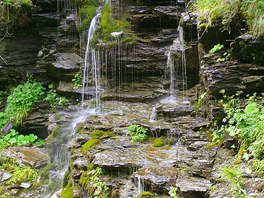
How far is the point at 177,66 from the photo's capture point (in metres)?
9.38

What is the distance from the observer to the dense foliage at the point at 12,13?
12469mm

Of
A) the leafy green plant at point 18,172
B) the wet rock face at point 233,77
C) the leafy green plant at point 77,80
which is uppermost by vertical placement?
the wet rock face at point 233,77

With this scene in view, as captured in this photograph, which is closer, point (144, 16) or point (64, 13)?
point (144, 16)

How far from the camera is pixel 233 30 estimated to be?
6.32 meters

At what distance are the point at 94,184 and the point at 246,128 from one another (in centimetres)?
265

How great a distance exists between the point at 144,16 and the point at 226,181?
298 inches

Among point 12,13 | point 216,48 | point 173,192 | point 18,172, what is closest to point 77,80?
point 12,13

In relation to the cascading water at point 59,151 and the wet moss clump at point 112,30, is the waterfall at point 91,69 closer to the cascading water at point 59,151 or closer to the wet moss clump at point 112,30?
the wet moss clump at point 112,30

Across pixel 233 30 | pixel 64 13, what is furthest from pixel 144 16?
pixel 233 30

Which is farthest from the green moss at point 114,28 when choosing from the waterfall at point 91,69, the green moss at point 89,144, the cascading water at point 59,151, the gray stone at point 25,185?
the gray stone at point 25,185

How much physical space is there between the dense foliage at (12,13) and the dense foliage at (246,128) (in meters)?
9.91

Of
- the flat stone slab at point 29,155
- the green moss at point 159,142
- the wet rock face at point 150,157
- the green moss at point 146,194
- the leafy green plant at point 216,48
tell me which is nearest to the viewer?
the wet rock face at point 150,157

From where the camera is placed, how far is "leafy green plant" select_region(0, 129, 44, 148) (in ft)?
32.0

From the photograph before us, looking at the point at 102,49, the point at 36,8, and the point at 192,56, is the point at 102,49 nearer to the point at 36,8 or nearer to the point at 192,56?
the point at 192,56
